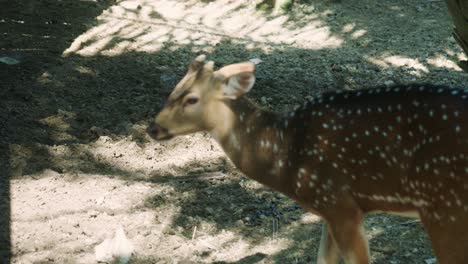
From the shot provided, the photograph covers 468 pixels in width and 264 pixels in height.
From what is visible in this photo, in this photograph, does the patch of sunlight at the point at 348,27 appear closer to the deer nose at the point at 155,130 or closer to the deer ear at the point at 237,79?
the deer ear at the point at 237,79

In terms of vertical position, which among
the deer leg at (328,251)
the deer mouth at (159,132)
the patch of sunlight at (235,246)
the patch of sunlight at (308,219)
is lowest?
the patch of sunlight at (308,219)

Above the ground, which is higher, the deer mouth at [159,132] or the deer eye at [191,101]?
the deer eye at [191,101]

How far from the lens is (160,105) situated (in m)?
6.89

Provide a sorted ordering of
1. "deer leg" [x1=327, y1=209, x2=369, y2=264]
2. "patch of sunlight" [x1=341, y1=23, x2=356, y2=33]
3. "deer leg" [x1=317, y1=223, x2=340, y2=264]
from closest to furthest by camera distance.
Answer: "deer leg" [x1=327, y1=209, x2=369, y2=264]
"deer leg" [x1=317, y1=223, x2=340, y2=264]
"patch of sunlight" [x1=341, y1=23, x2=356, y2=33]

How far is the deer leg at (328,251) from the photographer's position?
4.50 m

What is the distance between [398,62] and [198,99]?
421 cm

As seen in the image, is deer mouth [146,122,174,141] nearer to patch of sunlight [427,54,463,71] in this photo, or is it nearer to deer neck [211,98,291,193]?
deer neck [211,98,291,193]

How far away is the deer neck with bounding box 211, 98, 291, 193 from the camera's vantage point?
14.4 feet

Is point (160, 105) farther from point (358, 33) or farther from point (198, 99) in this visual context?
point (358, 33)

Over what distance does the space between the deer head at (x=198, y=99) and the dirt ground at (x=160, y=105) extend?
1008 mm

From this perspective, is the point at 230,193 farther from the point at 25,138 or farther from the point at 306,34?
the point at 306,34

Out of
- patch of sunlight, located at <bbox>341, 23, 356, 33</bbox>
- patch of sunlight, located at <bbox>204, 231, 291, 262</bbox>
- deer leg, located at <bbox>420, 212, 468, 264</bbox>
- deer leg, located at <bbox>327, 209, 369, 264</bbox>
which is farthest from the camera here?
patch of sunlight, located at <bbox>341, 23, 356, 33</bbox>

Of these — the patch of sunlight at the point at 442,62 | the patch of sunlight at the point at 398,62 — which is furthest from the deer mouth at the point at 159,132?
the patch of sunlight at the point at 442,62

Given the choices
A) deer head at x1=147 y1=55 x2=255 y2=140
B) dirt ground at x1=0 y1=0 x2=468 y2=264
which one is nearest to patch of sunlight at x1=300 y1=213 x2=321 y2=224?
dirt ground at x1=0 y1=0 x2=468 y2=264
